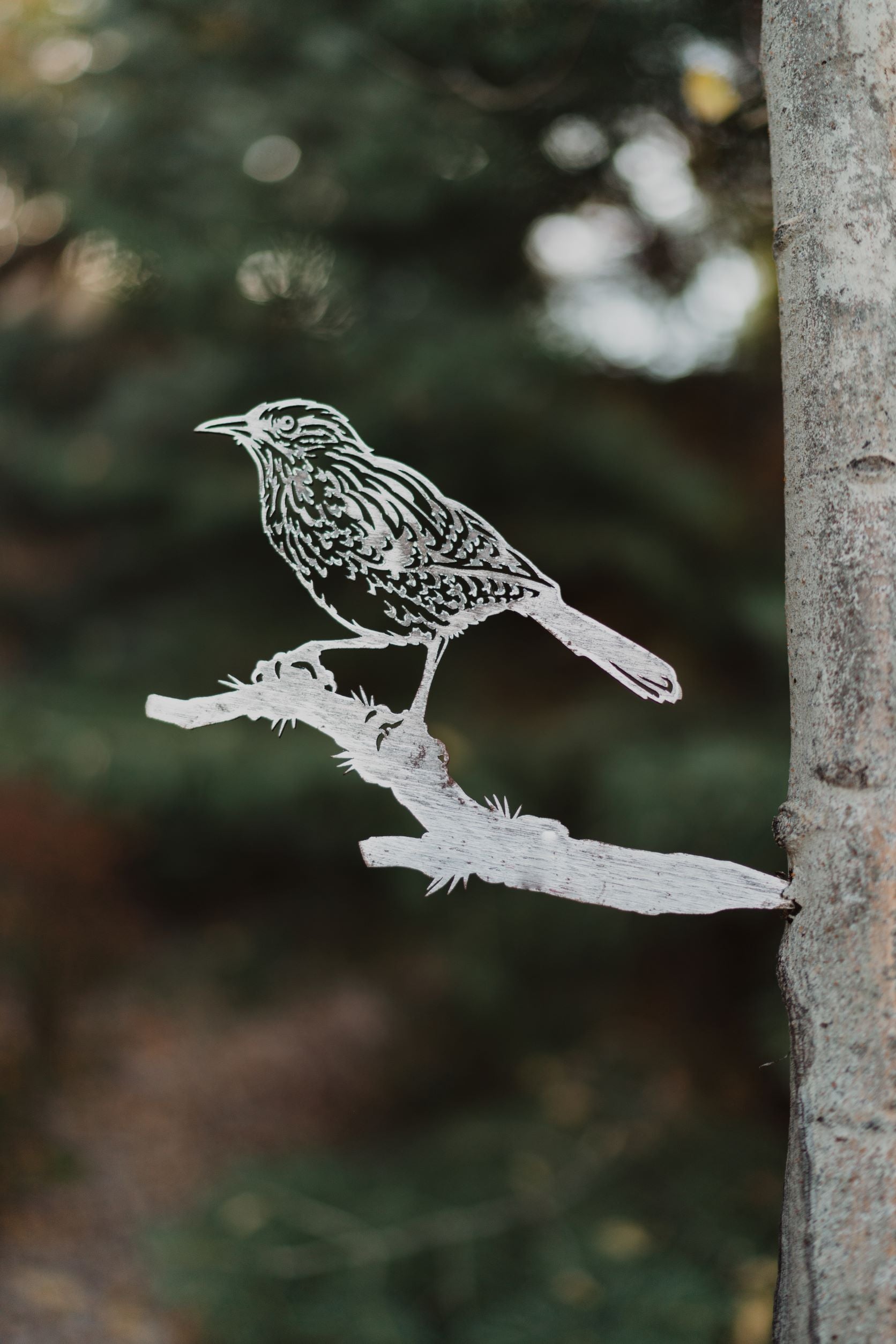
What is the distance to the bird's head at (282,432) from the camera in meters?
0.73

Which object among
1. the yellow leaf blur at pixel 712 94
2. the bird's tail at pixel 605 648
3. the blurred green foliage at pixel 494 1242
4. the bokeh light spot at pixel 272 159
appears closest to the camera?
the bird's tail at pixel 605 648

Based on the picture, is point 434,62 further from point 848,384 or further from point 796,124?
point 848,384

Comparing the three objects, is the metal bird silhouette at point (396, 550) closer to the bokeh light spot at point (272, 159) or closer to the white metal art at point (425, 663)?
the white metal art at point (425, 663)

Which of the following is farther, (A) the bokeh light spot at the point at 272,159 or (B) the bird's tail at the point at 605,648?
(A) the bokeh light spot at the point at 272,159

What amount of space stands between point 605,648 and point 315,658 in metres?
0.20

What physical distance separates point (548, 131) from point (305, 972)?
1.81 meters

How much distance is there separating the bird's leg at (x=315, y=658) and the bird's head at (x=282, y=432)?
145mm

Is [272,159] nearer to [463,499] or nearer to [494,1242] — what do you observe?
[463,499]

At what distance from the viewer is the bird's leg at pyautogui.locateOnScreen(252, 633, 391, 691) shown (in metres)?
0.68

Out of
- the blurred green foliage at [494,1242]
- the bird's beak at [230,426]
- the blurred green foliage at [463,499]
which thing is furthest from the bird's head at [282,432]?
the blurred green foliage at [494,1242]

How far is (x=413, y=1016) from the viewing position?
7.52 feet

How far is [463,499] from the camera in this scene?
1.88 m

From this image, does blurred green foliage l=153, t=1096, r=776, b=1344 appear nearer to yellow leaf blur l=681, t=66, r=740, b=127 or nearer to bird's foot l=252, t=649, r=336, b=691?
bird's foot l=252, t=649, r=336, b=691

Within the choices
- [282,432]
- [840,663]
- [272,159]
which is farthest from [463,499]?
[840,663]
